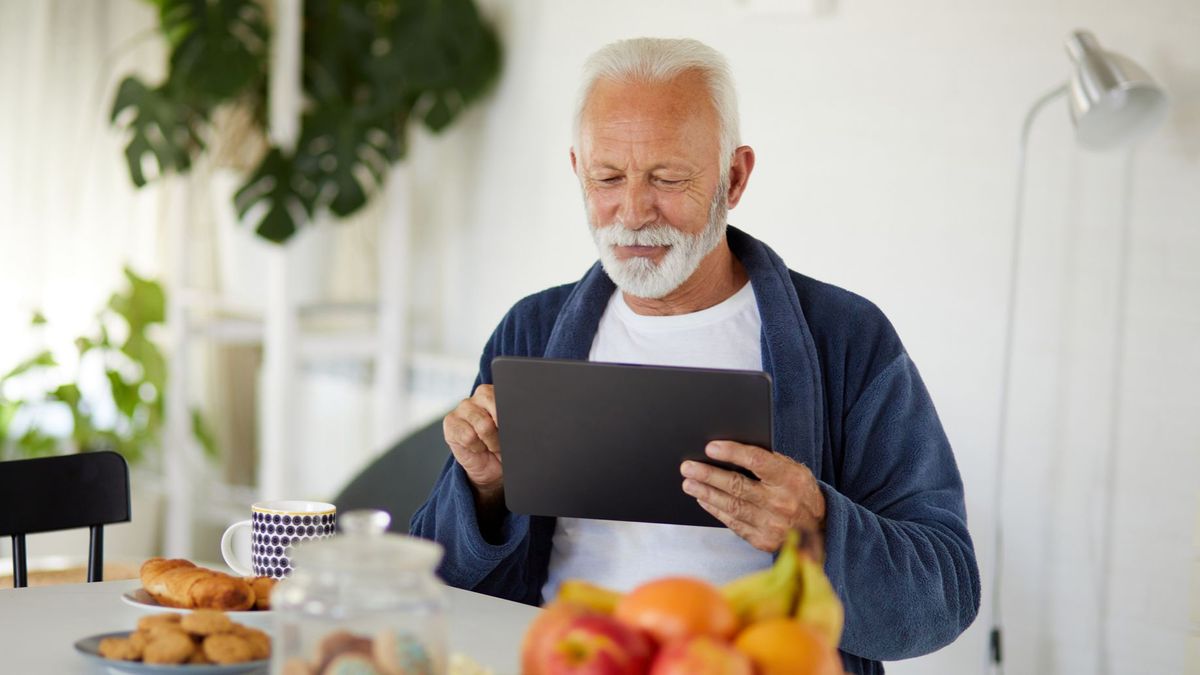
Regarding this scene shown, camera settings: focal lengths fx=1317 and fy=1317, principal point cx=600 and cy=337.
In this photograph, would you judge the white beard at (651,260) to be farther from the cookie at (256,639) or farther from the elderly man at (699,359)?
the cookie at (256,639)

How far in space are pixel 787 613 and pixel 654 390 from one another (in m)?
0.60

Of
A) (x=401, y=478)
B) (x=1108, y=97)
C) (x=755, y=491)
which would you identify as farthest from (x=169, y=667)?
(x=1108, y=97)

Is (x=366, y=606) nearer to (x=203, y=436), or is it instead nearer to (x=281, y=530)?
(x=281, y=530)

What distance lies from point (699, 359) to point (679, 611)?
1.07 metres

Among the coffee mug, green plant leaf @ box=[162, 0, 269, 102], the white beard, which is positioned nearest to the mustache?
the white beard

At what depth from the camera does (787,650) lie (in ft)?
2.51

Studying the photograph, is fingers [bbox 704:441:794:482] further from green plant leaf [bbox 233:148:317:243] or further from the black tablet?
green plant leaf [bbox 233:148:317:243]

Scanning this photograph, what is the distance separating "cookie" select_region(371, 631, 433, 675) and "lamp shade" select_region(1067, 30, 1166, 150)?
183 centimetres

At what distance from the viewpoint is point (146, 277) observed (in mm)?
4320

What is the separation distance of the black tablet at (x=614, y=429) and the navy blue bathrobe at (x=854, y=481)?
18 cm

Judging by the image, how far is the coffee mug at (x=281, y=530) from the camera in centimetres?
135

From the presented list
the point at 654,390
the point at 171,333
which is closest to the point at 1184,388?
the point at 654,390

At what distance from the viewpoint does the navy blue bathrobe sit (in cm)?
157

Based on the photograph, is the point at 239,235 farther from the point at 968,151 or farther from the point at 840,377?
the point at 840,377
